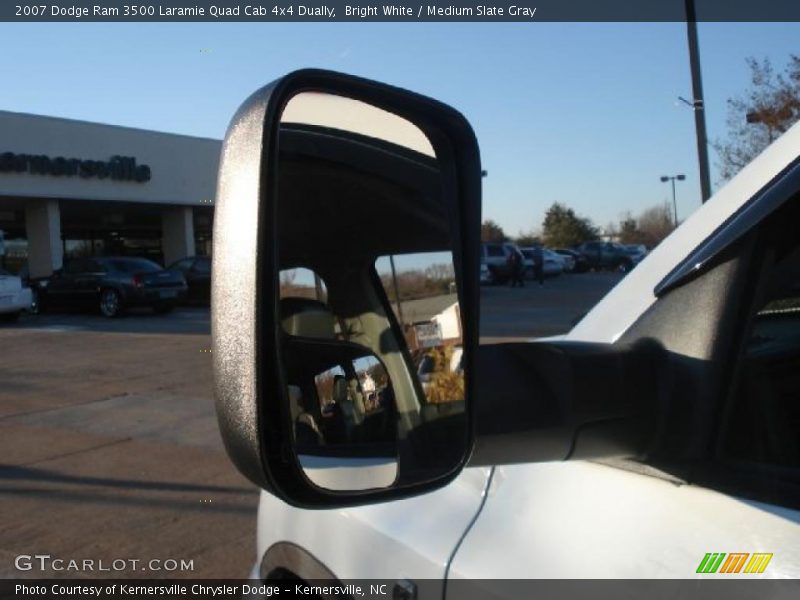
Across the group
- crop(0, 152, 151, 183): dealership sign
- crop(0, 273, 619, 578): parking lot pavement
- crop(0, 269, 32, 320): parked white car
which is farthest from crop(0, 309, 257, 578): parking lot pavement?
crop(0, 152, 151, 183): dealership sign

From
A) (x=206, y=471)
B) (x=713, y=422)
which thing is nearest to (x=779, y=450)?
(x=713, y=422)

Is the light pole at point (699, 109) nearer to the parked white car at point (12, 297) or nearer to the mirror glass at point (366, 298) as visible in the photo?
the mirror glass at point (366, 298)

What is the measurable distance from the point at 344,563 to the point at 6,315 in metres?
20.1

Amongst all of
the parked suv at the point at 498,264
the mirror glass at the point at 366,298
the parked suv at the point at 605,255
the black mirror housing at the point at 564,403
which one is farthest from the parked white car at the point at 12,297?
the parked suv at the point at 605,255

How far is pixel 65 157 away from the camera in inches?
1092

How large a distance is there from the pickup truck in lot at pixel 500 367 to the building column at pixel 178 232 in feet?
106

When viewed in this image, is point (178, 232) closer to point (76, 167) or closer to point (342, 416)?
point (76, 167)

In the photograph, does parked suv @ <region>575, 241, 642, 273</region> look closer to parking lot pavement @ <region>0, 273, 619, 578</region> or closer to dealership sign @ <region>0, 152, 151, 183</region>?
dealership sign @ <region>0, 152, 151, 183</region>

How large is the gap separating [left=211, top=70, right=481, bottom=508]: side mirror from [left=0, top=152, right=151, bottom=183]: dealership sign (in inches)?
1083

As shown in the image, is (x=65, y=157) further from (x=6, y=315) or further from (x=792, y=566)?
(x=792, y=566)

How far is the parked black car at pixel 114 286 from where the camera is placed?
1973cm

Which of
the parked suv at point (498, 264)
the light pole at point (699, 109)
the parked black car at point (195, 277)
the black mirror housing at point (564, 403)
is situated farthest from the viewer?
the parked suv at point (498, 264)

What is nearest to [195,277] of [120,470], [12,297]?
[12,297]

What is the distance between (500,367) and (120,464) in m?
5.74
